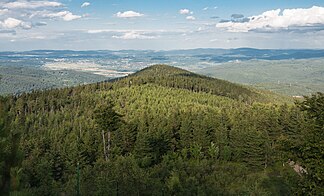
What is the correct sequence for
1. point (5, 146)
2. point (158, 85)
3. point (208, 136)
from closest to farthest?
point (5, 146) → point (208, 136) → point (158, 85)

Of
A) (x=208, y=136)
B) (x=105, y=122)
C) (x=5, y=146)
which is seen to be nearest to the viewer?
(x=5, y=146)

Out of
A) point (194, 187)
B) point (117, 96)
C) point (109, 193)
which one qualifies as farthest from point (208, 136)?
point (117, 96)

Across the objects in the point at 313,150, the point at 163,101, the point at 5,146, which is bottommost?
the point at 163,101

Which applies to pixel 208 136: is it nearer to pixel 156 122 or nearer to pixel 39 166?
pixel 156 122

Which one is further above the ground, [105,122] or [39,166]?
[105,122]

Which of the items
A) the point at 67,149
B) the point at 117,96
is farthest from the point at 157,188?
the point at 117,96

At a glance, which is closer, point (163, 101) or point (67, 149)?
point (67, 149)
